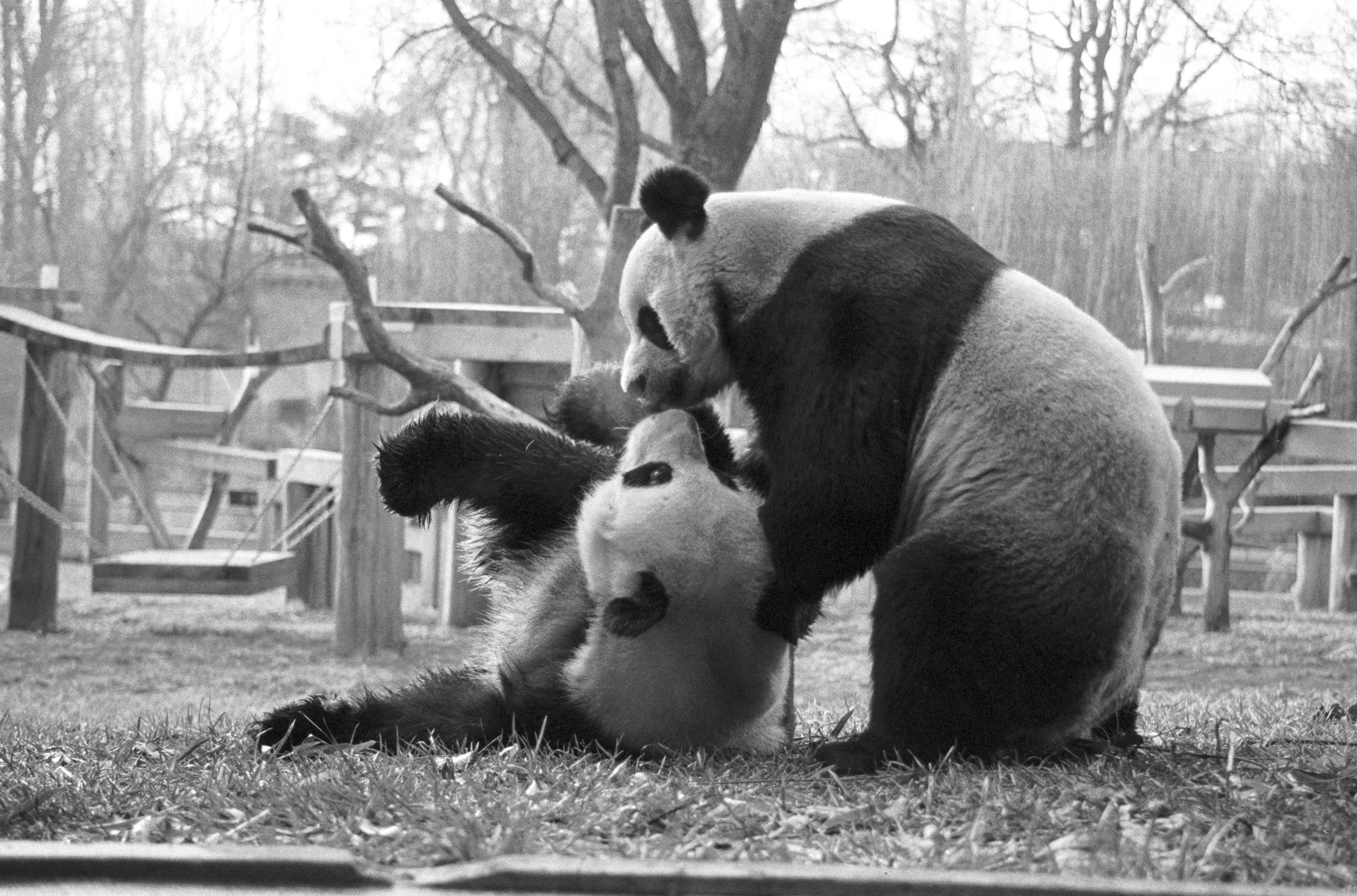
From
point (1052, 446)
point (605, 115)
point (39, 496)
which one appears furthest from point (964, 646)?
point (39, 496)

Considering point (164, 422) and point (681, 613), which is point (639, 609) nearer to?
point (681, 613)

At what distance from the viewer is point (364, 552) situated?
9.02 metres

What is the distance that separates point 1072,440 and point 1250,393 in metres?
7.05

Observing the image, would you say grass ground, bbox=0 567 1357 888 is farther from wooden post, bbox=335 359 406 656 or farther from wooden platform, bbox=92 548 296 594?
wooden post, bbox=335 359 406 656

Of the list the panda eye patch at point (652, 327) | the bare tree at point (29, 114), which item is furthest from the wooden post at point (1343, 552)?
the bare tree at point (29, 114)

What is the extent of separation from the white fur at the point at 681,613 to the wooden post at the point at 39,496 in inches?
295

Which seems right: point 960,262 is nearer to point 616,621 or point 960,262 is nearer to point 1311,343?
point 616,621

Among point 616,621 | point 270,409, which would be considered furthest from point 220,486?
point 616,621

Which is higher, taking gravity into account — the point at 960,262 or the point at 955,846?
the point at 960,262

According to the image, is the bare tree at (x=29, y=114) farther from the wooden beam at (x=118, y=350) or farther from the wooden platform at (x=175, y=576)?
the wooden platform at (x=175, y=576)

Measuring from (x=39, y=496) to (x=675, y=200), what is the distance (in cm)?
764

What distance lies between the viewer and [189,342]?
1496 centimetres

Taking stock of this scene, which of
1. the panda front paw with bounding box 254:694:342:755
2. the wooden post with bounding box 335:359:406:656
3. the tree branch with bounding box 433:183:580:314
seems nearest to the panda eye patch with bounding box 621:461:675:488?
the panda front paw with bounding box 254:694:342:755

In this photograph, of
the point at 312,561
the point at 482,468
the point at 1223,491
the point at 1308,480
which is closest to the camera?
the point at 482,468
